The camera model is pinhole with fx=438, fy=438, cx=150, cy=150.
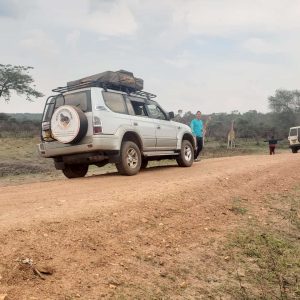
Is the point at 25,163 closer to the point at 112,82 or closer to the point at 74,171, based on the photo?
the point at 74,171

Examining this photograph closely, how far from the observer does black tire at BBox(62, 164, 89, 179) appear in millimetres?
10764

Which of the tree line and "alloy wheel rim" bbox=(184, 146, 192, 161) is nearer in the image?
"alloy wheel rim" bbox=(184, 146, 192, 161)

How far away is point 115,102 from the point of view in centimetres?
990

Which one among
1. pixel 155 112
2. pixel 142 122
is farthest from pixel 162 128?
pixel 142 122

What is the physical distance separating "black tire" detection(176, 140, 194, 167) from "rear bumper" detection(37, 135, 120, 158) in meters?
3.30

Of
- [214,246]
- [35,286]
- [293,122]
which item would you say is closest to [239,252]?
[214,246]

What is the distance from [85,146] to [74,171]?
73.6 inches

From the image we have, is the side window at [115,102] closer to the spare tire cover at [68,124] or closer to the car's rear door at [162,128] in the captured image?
the spare tire cover at [68,124]

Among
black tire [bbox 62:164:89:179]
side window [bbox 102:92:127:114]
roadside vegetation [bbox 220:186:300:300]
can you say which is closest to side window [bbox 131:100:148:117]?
side window [bbox 102:92:127:114]

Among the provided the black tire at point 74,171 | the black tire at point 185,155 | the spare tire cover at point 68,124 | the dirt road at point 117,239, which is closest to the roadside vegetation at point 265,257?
the dirt road at point 117,239

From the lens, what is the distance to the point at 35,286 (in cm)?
373

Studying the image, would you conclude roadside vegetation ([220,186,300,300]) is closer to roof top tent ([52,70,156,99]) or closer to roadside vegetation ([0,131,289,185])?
roof top tent ([52,70,156,99])

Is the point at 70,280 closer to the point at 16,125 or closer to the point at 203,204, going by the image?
the point at 203,204

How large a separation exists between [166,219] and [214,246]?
84 cm
